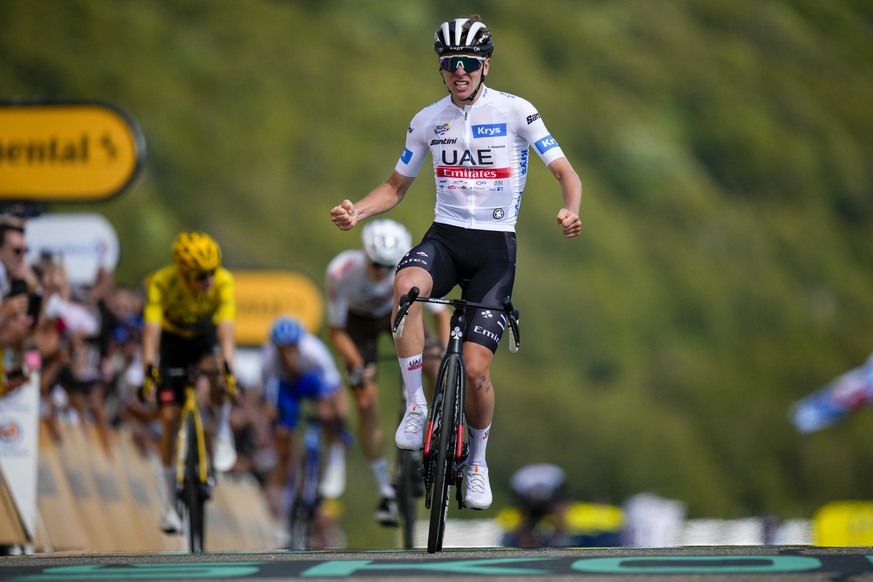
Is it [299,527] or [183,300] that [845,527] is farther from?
[183,300]

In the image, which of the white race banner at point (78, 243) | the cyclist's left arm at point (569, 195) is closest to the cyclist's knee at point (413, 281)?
the cyclist's left arm at point (569, 195)

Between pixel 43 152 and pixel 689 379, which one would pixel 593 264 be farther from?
pixel 43 152

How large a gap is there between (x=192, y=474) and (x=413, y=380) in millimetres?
2900

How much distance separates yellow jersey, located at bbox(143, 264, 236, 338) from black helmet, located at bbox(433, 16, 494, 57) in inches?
126

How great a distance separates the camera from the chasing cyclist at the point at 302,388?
1378 cm

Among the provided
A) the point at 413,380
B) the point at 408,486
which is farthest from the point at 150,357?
the point at 413,380

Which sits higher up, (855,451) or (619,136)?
(619,136)

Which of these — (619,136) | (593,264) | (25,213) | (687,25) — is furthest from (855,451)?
(25,213)

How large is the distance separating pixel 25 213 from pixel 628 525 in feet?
26.4

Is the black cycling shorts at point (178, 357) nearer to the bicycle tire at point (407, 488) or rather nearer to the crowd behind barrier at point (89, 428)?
the crowd behind barrier at point (89, 428)

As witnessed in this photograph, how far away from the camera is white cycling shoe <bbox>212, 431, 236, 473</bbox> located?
11.6 meters

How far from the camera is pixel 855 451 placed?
5419cm

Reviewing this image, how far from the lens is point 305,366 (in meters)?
14.0

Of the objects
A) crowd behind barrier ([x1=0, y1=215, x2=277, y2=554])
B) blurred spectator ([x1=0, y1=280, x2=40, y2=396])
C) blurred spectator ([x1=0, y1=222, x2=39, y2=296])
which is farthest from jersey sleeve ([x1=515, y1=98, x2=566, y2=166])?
blurred spectator ([x1=0, y1=222, x2=39, y2=296])
